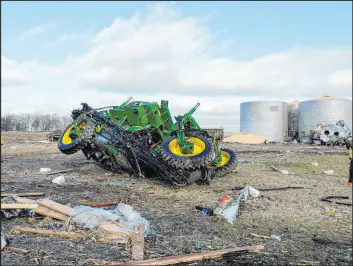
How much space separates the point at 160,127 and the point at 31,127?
145 feet

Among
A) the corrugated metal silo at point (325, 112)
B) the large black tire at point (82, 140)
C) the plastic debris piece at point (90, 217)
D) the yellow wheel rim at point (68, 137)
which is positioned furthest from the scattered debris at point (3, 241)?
the corrugated metal silo at point (325, 112)

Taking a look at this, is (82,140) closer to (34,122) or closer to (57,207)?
(57,207)

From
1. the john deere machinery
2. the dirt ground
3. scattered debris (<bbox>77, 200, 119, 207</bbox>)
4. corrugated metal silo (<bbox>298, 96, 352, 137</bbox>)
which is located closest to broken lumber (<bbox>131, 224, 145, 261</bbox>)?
the dirt ground

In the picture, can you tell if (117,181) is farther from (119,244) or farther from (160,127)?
(119,244)

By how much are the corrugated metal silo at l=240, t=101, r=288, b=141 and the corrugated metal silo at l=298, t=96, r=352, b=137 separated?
1655 millimetres

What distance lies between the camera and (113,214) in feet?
16.4

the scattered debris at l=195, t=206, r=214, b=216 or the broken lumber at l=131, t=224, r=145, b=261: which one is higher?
the broken lumber at l=131, t=224, r=145, b=261

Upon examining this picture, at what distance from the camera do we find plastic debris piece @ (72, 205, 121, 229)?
4.61 metres

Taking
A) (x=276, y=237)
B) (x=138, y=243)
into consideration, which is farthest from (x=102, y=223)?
(x=276, y=237)

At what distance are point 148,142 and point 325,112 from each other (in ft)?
65.6

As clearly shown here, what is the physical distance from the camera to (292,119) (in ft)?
94.7

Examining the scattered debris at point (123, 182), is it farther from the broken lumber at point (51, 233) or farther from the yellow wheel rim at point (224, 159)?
the broken lumber at point (51, 233)

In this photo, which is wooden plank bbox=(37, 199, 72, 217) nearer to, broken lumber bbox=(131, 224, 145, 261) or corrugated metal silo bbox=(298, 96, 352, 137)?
broken lumber bbox=(131, 224, 145, 261)

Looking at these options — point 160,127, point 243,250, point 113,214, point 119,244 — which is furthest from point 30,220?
point 160,127
